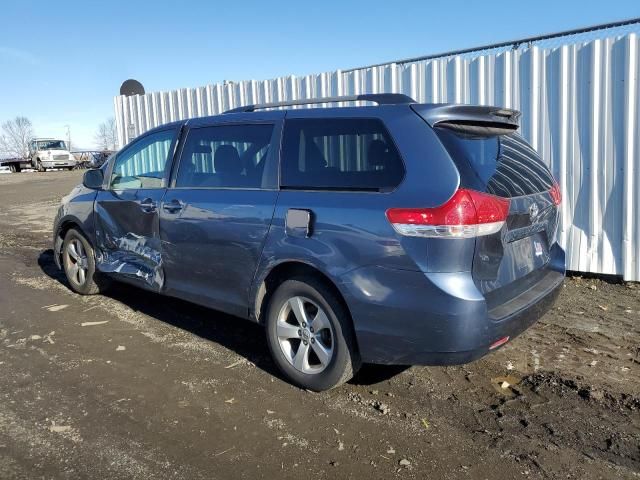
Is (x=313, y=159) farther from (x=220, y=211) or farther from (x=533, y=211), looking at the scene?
(x=533, y=211)

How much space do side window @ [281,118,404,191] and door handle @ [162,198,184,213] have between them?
1.11m

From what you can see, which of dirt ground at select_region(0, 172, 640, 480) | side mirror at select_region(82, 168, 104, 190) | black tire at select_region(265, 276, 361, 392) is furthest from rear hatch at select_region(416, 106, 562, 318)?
side mirror at select_region(82, 168, 104, 190)

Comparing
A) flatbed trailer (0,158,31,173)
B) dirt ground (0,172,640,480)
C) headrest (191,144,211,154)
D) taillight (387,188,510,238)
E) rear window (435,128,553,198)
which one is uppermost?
flatbed trailer (0,158,31,173)

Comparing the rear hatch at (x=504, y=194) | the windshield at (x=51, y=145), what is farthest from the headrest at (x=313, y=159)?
the windshield at (x=51, y=145)

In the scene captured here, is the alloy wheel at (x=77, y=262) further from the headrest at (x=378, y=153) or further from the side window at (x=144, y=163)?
the headrest at (x=378, y=153)

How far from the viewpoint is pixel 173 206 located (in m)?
4.67

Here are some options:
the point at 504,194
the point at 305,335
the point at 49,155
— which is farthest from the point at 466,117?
the point at 49,155

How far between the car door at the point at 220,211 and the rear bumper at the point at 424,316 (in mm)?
918

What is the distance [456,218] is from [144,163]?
11.4 feet

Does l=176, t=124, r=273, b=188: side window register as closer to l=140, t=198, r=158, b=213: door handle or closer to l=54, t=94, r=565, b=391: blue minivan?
l=54, t=94, r=565, b=391: blue minivan

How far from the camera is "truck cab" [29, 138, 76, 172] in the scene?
128 feet

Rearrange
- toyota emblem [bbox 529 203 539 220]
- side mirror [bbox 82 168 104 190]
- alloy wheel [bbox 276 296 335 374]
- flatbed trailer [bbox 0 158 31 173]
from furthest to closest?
flatbed trailer [bbox 0 158 31 173] → side mirror [bbox 82 168 104 190] → alloy wheel [bbox 276 296 335 374] → toyota emblem [bbox 529 203 539 220]

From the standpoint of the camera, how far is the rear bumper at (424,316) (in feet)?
10.2

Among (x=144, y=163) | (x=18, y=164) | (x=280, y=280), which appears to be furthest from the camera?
(x=18, y=164)
